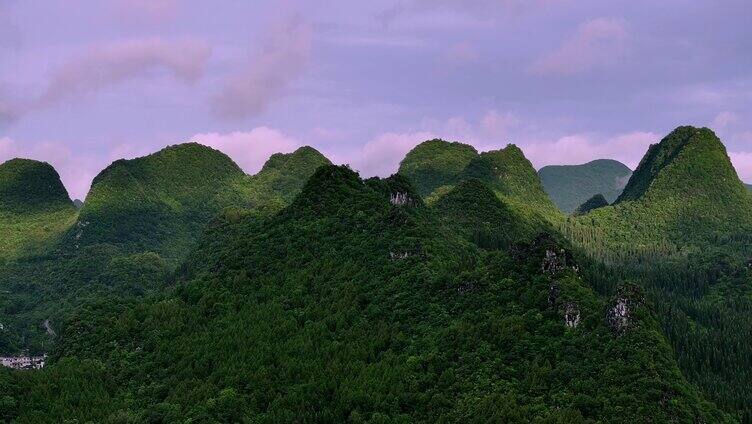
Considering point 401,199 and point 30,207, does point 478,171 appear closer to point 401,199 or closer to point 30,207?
point 401,199

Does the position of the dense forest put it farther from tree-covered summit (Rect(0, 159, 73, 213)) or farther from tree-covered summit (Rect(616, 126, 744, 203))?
tree-covered summit (Rect(0, 159, 73, 213))

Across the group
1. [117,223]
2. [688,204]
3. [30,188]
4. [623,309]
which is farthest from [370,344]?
[30,188]

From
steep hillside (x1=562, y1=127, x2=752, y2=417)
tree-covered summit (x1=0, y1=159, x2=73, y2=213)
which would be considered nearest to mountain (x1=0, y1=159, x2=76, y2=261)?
tree-covered summit (x1=0, y1=159, x2=73, y2=213)

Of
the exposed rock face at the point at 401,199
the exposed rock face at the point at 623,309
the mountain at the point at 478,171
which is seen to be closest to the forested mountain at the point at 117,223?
the mountain at the point at 478,171

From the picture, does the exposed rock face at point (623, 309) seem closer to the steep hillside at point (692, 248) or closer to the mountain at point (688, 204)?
the steep hillside at point (692, 248)

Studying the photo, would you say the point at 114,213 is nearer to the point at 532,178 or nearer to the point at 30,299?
the point at 30,299

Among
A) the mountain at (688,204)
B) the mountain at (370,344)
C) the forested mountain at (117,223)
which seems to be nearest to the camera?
the mountain at (370,344)
